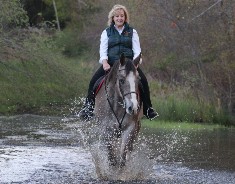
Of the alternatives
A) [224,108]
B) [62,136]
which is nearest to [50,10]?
[224,108]

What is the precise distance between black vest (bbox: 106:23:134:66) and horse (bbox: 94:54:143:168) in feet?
1.34

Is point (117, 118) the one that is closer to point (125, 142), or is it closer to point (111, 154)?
point (125, 142)

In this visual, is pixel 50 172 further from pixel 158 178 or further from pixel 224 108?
pixel 224 108

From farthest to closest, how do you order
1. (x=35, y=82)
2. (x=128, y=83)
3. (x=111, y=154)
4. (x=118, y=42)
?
1. (x=35, y=82)
2. (x=118, y=42)
3. (x=111, y=154)
4. (x=128, y=83)

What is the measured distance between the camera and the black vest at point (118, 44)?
10023mm

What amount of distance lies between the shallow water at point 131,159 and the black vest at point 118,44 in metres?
1.48

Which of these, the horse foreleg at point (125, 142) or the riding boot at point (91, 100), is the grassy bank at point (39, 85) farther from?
the horse foreleg at point (125, 142)

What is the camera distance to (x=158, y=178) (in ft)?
30.4

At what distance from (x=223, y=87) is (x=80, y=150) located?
31.6 ft

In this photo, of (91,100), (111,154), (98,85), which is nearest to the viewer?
(111,154)

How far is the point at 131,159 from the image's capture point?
384 inches

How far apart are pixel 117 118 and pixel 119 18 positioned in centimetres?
161

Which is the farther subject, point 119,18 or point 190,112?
point 190,112

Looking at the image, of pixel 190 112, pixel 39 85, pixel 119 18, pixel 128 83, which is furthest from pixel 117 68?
pixel 39 85
